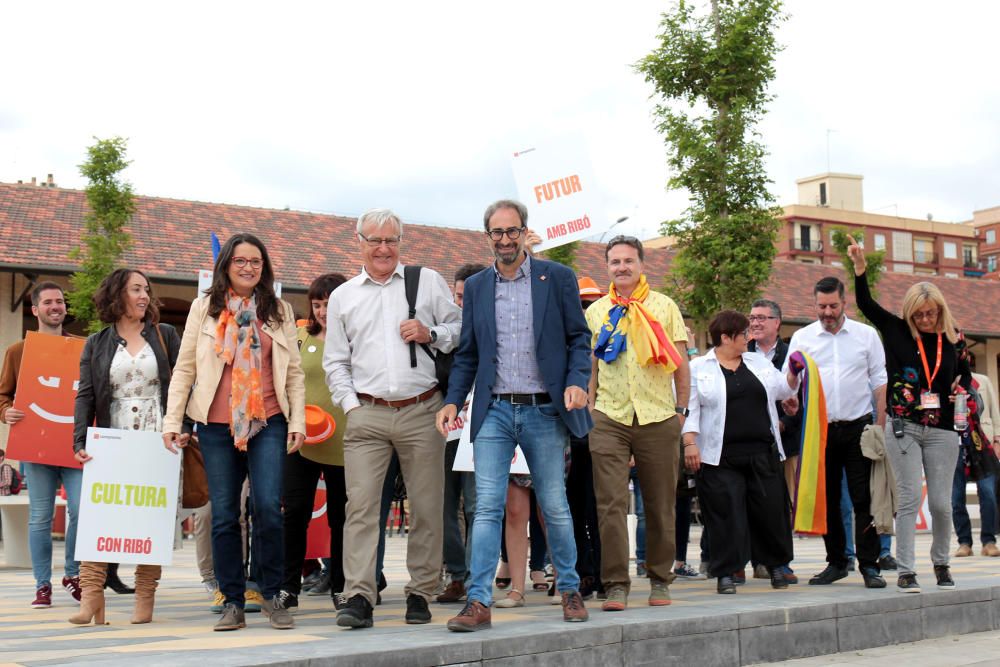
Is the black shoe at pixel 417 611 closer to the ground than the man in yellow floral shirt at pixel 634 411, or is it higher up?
closer to the ground

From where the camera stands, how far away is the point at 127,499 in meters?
6.07

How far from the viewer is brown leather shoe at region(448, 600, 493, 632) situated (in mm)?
5281

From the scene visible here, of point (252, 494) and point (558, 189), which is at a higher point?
point (558, 189)

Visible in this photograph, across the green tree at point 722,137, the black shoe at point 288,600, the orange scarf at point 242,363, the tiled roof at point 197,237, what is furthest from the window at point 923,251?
the orange scarf at point 242,363

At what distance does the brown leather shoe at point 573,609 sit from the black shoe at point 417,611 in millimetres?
688

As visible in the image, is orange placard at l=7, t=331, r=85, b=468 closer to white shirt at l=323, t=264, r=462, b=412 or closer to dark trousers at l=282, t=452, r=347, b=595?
dark trousers at l=282, t=452, r=347, b=595

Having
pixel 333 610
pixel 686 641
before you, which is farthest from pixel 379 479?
pixel 686 641

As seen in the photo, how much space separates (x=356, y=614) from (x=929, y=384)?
4.08 meters

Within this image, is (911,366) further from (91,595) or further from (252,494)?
(91,595)

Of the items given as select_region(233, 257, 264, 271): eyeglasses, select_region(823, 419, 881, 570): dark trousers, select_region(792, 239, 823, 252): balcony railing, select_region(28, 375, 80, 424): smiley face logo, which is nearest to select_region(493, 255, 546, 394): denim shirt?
select_region(233, 257, 264, 271): eyeglasses

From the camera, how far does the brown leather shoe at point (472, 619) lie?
5.28 m

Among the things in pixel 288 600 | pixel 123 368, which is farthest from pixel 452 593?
pixel 123 368

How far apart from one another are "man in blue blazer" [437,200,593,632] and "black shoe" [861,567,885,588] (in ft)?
8.89

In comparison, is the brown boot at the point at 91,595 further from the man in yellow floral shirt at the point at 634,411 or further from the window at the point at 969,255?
the window at the point at 969,255
